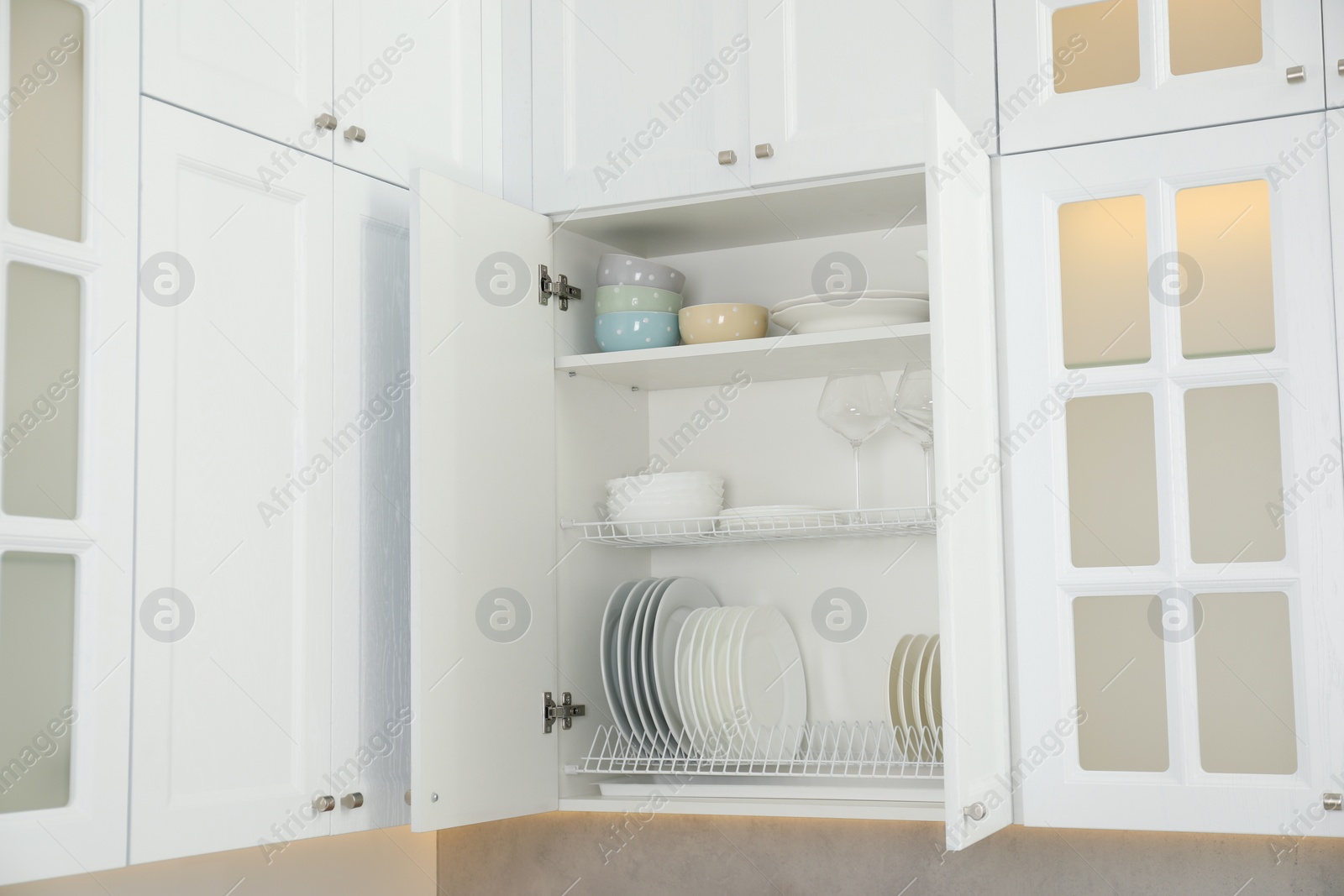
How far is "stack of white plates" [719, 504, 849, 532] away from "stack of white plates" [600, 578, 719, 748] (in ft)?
0.54

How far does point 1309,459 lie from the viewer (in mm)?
1483

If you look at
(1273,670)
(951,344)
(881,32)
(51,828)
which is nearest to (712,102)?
(881,32)

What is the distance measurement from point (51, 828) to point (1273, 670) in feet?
4.54

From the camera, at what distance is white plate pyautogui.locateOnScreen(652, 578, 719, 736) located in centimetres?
187

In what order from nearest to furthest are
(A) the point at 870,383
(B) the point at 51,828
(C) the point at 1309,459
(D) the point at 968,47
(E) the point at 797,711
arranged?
(B) the point at 51,828
(C) the point at 1309,459
(D) the point at 968,47
(A) the point at 870,383
(E) the point at 797,711

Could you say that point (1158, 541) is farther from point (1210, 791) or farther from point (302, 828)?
point (302, 828)

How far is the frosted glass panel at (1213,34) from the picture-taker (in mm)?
1539

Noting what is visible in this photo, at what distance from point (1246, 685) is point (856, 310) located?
0.71 meters

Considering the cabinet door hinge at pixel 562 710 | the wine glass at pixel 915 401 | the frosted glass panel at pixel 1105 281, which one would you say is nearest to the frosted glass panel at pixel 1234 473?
the frosted glass panel at pixel 1105 281

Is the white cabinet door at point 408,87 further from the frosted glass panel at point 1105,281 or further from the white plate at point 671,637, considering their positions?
the frosted glass panel at point 1105,281

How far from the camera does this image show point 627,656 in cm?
196

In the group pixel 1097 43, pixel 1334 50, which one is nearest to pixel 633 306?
pixel 1097 43

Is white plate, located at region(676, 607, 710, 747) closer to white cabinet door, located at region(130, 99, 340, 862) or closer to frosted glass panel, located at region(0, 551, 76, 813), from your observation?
white cabinet door, located at region(130, 99, 340, 862)

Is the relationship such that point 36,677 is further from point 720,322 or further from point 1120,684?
point 1120,684
